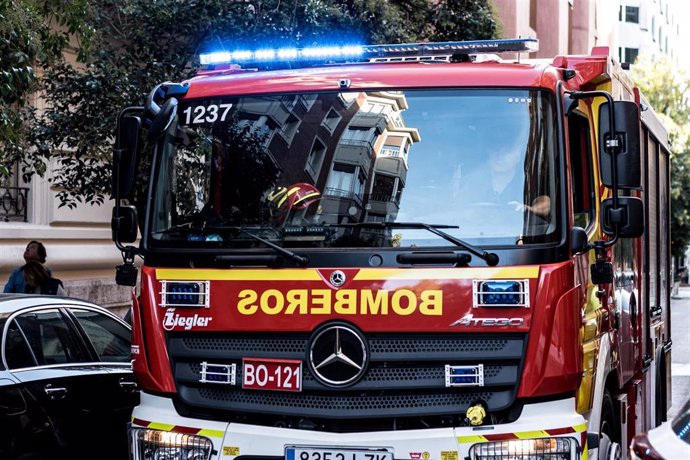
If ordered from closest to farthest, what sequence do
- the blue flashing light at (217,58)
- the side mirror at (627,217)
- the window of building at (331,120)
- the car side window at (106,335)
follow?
1. the side mirror at (627,217)
2. the window of building at (331,120)
3. the blue flashing light at (217,58)
4. the car side window at (106,335)

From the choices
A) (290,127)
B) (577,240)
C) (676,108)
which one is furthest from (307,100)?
(676,108)

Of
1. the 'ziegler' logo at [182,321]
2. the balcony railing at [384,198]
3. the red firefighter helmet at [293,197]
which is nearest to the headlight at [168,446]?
the 'ziegler' logo at [182,321]

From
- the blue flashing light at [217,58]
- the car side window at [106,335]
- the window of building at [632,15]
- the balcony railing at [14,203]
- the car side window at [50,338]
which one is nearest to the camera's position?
the car side window at [50,338]

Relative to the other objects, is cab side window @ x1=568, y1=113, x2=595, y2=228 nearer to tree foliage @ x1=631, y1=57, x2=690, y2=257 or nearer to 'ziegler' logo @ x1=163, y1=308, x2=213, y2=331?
'ziegler' logo @ x1=163, y1=308, x2=213, y2=331

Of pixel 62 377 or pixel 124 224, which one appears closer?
pixel 124 224

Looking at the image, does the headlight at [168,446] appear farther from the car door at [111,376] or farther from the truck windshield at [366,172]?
the car door at [111,376]

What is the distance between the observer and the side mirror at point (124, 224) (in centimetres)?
657

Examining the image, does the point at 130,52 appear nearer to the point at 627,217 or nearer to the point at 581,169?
the point at 581,169

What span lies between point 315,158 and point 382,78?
60 cm

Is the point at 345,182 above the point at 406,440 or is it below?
above

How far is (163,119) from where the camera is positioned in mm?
6531

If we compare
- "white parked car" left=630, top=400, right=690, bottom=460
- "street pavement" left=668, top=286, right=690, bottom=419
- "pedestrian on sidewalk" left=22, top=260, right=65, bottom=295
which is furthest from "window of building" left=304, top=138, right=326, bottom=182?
"pedestrian on sidewalk" left=22, top=260, right=65, bottom=295

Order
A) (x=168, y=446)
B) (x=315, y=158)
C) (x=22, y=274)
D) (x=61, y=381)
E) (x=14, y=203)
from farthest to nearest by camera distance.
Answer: (x=14, y=203) → (x=22, y=274) → (x=61, y=381) → (x=315, y=158) → (x=168, y=446)

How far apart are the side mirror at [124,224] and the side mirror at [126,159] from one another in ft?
0.44
